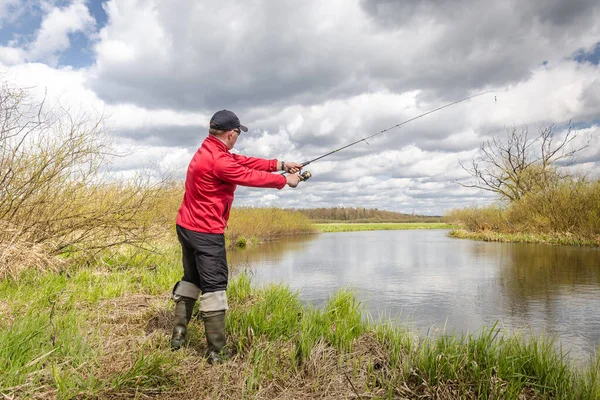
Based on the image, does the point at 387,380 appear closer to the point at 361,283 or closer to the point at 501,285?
the point at 361,283

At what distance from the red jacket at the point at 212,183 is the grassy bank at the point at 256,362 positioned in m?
1.03

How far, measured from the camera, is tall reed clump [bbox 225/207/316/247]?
79.4ft

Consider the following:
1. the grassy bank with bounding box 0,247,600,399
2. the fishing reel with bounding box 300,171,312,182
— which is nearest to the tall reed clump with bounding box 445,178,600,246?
the grassy bank with bounding box 0,247,600,399

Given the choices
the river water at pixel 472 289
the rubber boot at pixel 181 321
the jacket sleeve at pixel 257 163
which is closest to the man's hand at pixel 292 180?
the jacket sleeve at pixel 257 163

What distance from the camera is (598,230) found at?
18.9 meters

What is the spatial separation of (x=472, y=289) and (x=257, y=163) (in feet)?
24.7

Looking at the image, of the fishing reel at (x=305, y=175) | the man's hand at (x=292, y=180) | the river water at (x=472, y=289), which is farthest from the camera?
the river water at (x=472, y=289)

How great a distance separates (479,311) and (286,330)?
442 cm

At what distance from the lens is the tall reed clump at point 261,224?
24.2 meters

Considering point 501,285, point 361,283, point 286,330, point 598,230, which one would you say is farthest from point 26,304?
point 598,230

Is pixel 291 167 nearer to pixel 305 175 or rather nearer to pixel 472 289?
pixel 305 175

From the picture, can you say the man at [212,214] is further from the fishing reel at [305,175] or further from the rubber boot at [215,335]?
the fishing reel at [305,175]

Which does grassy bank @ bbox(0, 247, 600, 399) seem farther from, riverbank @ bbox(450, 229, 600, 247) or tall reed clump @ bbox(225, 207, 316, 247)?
riverbank @ bbox(450, 229, 600, 247)

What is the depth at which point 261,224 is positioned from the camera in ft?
93.9
